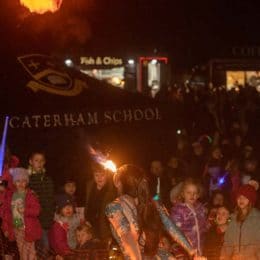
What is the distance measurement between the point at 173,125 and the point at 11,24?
2924mm

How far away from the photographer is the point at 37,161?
26.8 ft

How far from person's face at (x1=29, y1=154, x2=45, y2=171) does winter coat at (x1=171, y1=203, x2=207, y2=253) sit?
1846mm

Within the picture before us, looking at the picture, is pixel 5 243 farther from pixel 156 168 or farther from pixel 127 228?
pixel 156 168

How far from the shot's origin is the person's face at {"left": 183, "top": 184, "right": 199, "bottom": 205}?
7.02 metres

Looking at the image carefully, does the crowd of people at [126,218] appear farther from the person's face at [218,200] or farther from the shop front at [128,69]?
the shop front at [128,69]

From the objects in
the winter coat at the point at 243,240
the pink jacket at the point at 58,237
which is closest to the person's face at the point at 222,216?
the winter coat at the point at 243,240

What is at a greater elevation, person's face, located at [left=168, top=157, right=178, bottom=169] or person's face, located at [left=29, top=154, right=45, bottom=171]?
person's face, located at [left=168, top=157, right=178, bottom=169]

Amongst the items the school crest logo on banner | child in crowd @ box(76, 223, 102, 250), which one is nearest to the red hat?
child in crowd @ box(76, 223, 102, 250)

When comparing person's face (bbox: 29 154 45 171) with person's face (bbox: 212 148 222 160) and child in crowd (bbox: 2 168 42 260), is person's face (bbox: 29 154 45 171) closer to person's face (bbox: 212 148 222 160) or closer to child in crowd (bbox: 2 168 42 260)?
child in crowd (bbox: 2 168 42 260)

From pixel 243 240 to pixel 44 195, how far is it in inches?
101

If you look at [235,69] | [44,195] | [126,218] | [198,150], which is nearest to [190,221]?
[44,195]

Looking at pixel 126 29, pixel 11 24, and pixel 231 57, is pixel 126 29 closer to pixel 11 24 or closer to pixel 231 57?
pixel 231 57

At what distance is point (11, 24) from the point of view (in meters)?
11.0

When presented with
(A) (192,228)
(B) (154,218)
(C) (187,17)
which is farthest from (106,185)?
(C) (187,17)
